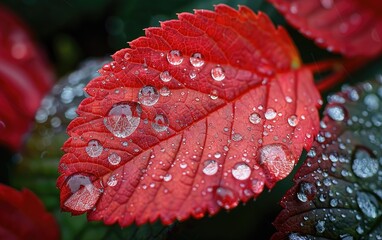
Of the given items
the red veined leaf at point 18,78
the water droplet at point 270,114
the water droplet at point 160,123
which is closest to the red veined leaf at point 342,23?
the water droplet at point 270,114

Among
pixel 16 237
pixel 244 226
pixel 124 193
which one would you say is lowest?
pixel 244 226

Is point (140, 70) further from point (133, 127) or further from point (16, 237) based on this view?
point (16, 237)

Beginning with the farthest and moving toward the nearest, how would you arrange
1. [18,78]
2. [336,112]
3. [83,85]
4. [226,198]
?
1. [18,78]
2. [83,85]
3. [336,112]
4. [226,198]

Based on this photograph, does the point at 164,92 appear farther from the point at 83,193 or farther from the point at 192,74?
the point at 83,193

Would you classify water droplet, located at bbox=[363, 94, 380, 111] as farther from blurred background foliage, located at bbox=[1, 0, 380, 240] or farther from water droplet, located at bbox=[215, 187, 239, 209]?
water droplet, located at bbox=[215, 187, 239, 209]

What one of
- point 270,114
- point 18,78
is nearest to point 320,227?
point 270,114

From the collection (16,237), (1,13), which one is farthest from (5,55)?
(16,237)

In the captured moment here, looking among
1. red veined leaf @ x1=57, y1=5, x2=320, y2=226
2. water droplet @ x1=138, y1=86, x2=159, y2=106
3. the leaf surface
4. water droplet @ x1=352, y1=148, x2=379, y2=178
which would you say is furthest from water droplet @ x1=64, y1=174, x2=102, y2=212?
water droplet @ x1=352, y1=148, x2=379, y2=178
